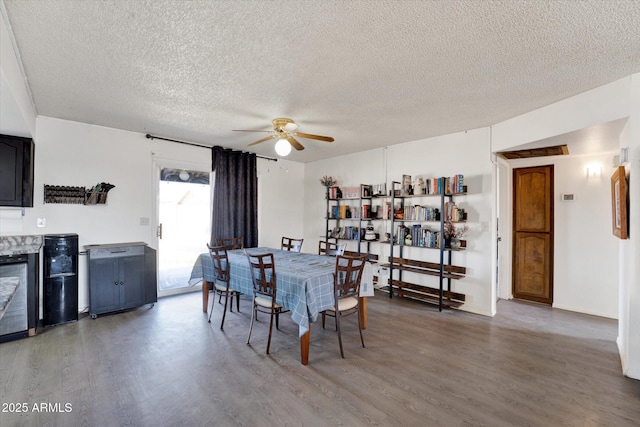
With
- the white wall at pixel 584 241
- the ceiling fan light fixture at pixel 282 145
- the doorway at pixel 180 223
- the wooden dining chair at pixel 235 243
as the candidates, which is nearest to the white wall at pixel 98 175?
the doorway at pixel 180 223

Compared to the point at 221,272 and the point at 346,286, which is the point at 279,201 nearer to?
the point at 221,272

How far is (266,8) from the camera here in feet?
5.79

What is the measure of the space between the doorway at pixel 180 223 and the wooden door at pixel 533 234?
17.5ft

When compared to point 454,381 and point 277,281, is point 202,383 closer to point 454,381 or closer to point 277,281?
point 277,281

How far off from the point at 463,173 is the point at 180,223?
15.1ft

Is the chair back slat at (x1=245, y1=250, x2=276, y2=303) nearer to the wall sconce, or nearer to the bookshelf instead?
the bookshelf

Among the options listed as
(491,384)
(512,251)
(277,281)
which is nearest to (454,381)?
(491,384)

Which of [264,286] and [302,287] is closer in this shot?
[302,287]

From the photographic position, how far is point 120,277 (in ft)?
13.0

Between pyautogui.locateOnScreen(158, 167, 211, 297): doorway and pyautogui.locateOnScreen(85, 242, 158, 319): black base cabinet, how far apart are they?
655mm

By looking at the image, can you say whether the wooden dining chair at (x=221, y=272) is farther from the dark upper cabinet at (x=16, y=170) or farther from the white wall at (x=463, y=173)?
the white wall at (x=463, y=173)

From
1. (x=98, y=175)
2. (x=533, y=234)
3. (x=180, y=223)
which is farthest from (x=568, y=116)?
(x=98, y=175)

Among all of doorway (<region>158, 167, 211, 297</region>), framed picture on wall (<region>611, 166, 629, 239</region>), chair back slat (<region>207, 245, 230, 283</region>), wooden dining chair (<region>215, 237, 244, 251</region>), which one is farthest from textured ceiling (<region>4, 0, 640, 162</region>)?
wooden dining chair (<region>215, 237, 244, 251</region>)

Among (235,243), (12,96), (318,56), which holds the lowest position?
(235,243)
